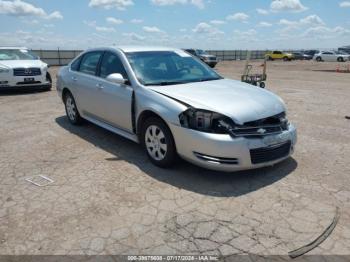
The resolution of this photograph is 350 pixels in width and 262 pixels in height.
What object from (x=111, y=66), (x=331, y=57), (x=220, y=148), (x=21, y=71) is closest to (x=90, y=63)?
(x=111, y=66)

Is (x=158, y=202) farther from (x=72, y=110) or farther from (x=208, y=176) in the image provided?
(x=72, y=110)

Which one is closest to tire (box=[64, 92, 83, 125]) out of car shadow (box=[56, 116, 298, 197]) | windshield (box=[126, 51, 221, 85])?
car shadow (box=[56, 116, 298, 197])

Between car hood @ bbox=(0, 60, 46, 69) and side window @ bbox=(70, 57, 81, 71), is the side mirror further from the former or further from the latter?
car hood @ bbox=(0, 60, 46, 69)

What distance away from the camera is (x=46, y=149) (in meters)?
5.28

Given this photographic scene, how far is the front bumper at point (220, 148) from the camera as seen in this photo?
3.65 meters

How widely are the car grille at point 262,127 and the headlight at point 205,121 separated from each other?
11cm

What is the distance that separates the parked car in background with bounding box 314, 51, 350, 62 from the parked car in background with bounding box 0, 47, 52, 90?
42.8 metres

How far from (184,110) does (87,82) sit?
2549 mm

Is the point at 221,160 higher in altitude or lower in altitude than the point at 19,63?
lower

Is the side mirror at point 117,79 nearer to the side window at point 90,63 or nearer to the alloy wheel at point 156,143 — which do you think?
the alloy wheel at point 156,143

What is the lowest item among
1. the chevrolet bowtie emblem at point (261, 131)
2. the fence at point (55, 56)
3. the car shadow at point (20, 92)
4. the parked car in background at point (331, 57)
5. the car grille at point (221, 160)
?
the car grille at point (221, 160)

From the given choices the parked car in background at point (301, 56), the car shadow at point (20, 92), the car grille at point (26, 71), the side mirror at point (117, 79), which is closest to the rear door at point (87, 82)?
the side mirror at point (117, 79)

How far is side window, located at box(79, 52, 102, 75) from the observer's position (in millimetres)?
5634

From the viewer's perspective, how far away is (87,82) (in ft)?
18.7
